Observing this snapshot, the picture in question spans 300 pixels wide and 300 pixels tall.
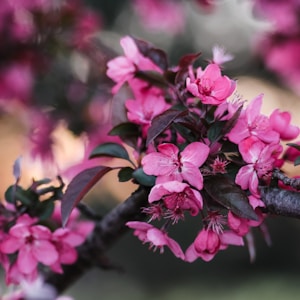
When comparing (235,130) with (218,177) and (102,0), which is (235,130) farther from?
(102,0)

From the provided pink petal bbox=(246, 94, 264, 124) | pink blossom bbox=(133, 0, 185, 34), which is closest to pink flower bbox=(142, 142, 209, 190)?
pink petal bbox=(246, 94, 264, 124)

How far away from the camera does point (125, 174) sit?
3.06ft

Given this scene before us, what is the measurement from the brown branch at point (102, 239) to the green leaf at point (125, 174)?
0.02 meters

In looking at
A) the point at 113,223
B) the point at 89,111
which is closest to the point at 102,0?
the point at 89,111

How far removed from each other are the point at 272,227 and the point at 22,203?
333 centimetres

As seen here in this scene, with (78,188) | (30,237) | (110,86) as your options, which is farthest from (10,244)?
(110,86)

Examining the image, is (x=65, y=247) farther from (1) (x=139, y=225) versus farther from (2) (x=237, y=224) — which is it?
(2) (x=237, y=224)

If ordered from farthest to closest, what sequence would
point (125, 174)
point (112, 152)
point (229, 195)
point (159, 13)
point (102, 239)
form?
point (159, 13) → point (102, 239) → point (112, 152) → point (125, 174) → point (229, 195)

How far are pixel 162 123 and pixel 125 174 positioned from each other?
0.12 metres

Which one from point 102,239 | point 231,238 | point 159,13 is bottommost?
point 159,13

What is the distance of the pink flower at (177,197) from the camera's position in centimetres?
81

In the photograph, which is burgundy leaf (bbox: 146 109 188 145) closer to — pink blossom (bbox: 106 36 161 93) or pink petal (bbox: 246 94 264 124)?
pink petal (bbox: 246 94 264 124)

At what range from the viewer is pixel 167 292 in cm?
385

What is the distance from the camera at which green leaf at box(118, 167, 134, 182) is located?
927mm
